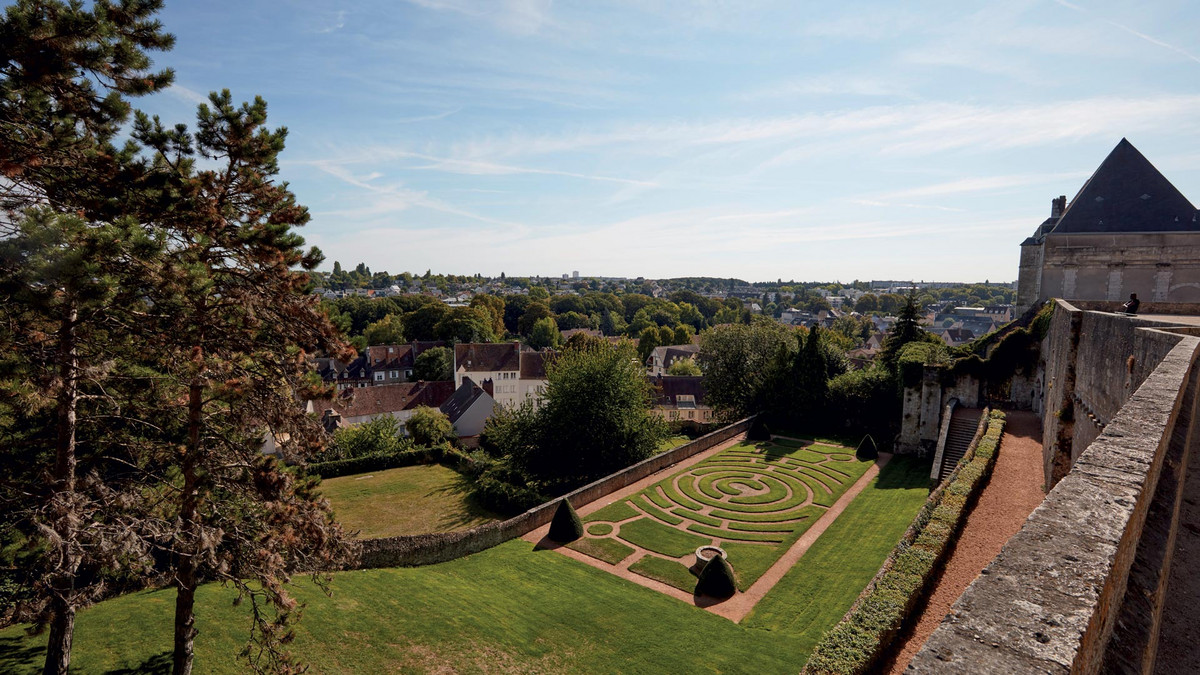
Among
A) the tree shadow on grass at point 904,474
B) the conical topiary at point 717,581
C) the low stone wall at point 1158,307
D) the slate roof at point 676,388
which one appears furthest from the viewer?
the slate roof at point 676,388

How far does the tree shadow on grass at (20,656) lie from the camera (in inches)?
452

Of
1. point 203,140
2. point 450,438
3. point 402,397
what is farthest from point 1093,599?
point 402,397

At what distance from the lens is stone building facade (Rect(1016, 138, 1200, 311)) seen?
28.4m

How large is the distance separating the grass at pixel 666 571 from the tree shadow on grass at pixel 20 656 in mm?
15167

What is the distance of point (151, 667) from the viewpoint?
480 inches

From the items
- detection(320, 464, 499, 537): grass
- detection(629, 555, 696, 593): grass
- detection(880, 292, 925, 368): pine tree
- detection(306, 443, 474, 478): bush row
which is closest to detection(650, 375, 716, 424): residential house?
detection(880, 292, 925, 368): pine tree

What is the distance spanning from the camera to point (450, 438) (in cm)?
4300

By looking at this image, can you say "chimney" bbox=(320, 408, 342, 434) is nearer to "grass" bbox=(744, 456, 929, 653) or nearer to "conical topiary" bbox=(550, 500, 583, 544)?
"conical topiary" bbox=(550, 500, 583, 544)

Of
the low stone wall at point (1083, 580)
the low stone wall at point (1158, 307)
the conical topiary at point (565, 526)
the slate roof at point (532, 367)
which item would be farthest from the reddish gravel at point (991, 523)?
the slate roof at point (532, 367)

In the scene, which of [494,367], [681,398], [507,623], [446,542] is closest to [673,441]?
[681,398]

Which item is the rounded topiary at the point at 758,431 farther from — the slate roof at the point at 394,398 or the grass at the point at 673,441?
the slate roof at the point at 394,398

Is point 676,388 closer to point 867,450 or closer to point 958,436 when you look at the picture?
point 867,450

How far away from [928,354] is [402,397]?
41870mm

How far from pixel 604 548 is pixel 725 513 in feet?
19.4
